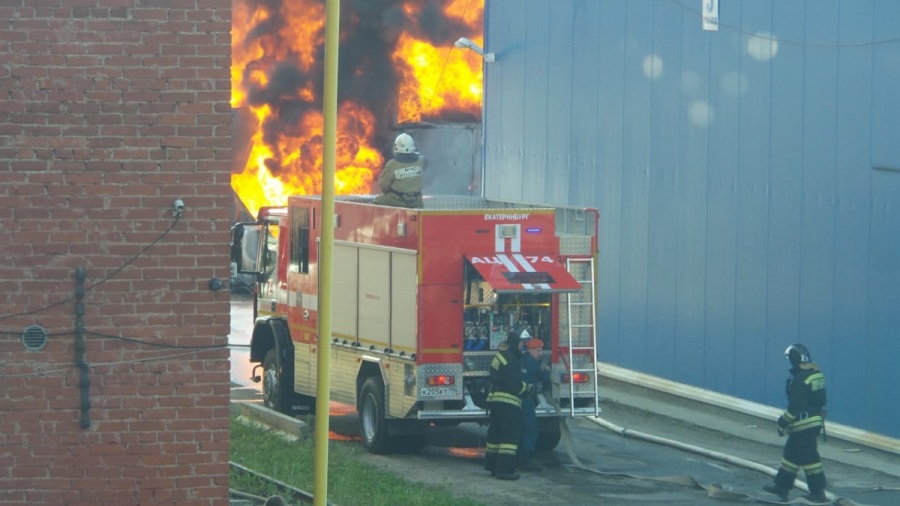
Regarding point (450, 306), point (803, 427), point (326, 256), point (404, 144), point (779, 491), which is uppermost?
point (404, 144)

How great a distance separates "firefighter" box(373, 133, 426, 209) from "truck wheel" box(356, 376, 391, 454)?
2.19 m

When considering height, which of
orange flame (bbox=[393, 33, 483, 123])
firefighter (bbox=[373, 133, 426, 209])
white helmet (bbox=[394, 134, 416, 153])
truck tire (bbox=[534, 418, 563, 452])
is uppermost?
orange flame (bbox=[393, 33, 483, 123])

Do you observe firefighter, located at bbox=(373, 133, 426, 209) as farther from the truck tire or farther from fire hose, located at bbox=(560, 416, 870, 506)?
fire hose, located at bbox=(560, 416, 870, 506)

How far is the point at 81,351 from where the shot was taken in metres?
9.02

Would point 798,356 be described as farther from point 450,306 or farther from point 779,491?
point 450,306

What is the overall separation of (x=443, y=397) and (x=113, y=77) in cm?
676

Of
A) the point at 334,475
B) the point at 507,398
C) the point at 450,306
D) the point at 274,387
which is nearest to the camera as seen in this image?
the point at 334,475

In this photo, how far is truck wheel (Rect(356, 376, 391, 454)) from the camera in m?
15.6

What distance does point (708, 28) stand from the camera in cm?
1934

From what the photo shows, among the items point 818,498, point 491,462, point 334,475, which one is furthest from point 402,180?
point 818,498

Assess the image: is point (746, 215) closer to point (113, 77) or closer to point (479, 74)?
point (113, 77)

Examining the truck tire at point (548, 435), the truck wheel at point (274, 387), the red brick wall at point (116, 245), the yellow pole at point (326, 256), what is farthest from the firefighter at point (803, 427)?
the truck wheel at point (274, 387)

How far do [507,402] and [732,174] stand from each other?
633 centimetres

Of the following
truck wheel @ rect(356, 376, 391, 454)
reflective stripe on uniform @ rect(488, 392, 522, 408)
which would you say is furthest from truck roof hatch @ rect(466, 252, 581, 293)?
truck wheel @ rect(356, 376, 391, 454)
